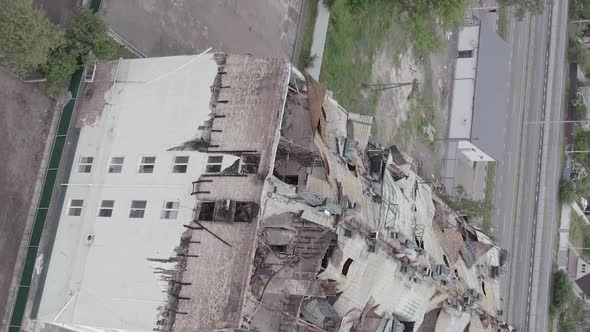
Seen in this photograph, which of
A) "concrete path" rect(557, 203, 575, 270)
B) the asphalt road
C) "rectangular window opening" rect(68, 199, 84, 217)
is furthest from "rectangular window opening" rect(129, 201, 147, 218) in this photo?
"concrete path" rect(557, 203, 575, 270)

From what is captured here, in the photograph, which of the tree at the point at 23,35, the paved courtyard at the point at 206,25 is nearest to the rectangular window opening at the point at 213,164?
the tree at the point at 23,35

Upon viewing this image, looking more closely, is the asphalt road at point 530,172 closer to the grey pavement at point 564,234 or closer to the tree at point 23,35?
the grey pavement at point 564,234

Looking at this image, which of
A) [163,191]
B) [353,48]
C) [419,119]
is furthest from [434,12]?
[163,191]

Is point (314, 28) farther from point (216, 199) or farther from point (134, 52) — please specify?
point (216, 199)

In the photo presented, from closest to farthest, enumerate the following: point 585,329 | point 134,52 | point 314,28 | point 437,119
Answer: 1. point 134,52
2. point 314,28
3. point 437,119
4. point 585,329

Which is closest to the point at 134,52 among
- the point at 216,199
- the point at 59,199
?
the point at 59,199

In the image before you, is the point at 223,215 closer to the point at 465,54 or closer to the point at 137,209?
the point at 137,209
